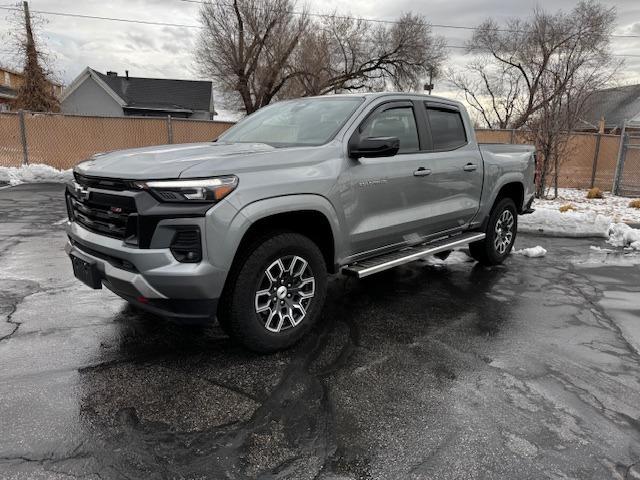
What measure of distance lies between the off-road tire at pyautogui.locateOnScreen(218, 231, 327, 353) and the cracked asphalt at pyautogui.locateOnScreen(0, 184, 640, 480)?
0.17 metres

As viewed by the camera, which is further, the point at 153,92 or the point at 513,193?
the point at 153,92

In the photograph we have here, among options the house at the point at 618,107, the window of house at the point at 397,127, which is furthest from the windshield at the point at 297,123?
the house at the point at 618,107

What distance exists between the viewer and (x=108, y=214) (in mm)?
3350

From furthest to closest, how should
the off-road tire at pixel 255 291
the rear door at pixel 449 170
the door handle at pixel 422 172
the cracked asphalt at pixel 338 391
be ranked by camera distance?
the rear door at pixel 449 170 < the door handle at pixel 422 172 < the off-road tire at pixel 255 291 < the cracked asphalt at pixel 338 391

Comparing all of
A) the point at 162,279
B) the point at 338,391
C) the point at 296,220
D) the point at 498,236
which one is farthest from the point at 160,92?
the point at 338,391

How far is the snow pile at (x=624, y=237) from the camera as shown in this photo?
25.4ft

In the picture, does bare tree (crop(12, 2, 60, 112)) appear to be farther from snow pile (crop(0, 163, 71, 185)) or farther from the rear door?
the rear door

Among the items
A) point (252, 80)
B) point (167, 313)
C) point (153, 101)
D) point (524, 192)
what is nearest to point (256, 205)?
point (167, 313)

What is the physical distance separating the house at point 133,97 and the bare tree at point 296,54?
776 centimetres

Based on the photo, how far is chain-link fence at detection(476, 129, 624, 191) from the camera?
51.8ft

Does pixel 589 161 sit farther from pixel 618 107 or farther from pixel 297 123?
pixel 618 107

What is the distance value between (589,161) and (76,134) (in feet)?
54.4

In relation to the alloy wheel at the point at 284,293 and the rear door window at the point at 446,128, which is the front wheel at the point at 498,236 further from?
the alloy wheel at the point at 284,293

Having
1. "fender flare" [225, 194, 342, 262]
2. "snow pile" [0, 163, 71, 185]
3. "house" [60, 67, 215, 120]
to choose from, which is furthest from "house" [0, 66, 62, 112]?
"fender flare" [225, 194, 342, 262]
